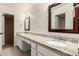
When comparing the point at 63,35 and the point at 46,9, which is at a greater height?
the point at 46,9

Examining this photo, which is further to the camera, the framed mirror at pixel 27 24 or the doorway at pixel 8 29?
the doorway at pixel 8 29

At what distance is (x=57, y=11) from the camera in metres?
2.16

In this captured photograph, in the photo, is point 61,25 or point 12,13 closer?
point 61,25

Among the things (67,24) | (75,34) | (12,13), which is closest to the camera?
(75,34)

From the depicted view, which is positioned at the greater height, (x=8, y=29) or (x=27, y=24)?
(x=27, y=24)

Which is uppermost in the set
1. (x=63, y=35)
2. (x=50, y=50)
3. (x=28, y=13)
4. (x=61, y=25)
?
(x=28, y=13)

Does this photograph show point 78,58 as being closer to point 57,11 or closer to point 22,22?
point 57,11

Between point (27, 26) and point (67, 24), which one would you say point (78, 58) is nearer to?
point (67, 24)

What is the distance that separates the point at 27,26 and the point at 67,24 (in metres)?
2.77

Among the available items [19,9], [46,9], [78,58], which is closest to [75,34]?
[78,58]

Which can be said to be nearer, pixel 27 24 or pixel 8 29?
pixel 27 24

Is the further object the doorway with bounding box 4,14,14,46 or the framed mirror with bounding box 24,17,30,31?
the doorway with bounding box 4,14,14,46

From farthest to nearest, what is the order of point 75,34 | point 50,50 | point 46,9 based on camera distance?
point 46,9 → point 75,34 → point 50,50

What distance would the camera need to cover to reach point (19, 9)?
4.45 meters
